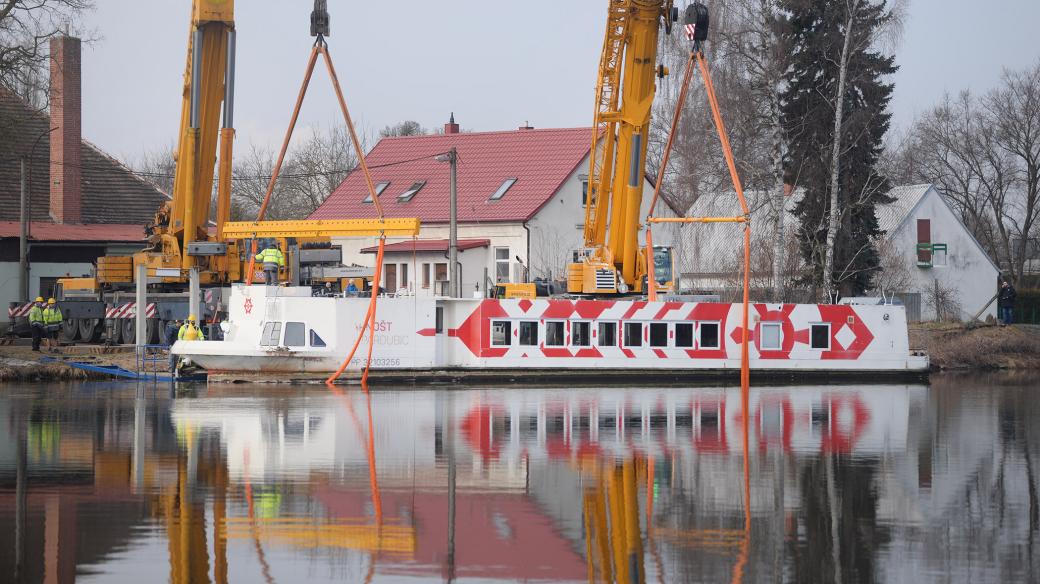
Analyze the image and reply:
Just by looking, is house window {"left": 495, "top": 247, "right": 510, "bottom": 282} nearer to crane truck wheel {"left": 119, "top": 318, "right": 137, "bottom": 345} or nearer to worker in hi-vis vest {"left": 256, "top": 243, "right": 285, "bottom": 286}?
crane truck wheel {"left": 119, "top": 318, "right": 137, "bottom": 345}

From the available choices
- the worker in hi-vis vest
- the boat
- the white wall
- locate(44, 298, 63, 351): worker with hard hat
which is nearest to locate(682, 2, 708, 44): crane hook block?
the boat

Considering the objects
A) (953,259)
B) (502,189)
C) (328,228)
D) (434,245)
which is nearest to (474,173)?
(502,189)

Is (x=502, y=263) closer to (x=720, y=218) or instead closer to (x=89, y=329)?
(x=89, y=329)

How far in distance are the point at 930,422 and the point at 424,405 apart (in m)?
9.09

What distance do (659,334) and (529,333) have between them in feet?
10.6

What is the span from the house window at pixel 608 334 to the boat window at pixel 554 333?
0.92 meters

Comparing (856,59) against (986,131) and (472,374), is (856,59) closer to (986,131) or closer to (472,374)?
(472,374)

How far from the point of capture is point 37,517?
13.0 meters

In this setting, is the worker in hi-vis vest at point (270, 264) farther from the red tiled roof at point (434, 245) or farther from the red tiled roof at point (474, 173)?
the red tiled roof at point (474, 173)

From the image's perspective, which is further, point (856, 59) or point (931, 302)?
point (931, 302)

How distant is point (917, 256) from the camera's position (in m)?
56.6

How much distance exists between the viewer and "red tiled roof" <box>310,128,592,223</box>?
51031 mm

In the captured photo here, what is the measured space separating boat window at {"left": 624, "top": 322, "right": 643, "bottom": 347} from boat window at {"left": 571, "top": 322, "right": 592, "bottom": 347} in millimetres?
931

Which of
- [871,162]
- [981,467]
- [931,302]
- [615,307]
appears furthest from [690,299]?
[931,302]
